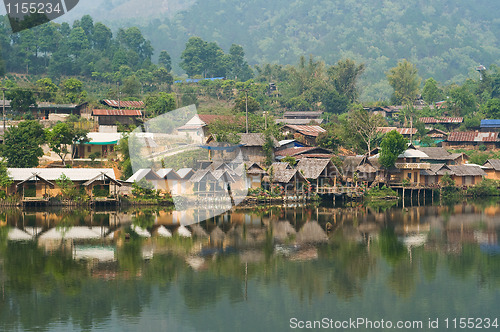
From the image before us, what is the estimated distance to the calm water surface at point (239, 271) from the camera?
72.2 ft

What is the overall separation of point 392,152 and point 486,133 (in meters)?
20.0

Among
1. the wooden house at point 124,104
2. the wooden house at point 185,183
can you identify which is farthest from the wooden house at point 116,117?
the wooden house at point 185,183

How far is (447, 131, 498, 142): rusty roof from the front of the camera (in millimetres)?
65312

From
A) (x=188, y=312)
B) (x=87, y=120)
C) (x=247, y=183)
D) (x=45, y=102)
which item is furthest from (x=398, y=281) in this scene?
(x=45, y=102)

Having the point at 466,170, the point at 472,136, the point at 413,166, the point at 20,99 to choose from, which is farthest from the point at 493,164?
the point at 20,99

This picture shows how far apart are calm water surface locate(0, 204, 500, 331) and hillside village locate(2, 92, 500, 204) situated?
4616 millimetres

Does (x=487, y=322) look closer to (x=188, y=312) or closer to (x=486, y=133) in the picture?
(x=188, y=312)

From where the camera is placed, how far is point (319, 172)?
47562mm

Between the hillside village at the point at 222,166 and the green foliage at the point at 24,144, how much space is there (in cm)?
186

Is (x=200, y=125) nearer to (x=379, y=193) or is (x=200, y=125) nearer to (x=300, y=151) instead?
(x=300, y=151)

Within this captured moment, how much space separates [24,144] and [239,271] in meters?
26.7

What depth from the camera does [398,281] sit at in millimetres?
25750

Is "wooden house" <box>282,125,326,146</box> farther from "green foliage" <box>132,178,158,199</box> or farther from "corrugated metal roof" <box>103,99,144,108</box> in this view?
"green foliage" <box>132,178,158,199</box>

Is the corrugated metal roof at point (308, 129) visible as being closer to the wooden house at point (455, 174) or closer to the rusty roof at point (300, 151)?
the rusty roof at point (300, 151)
